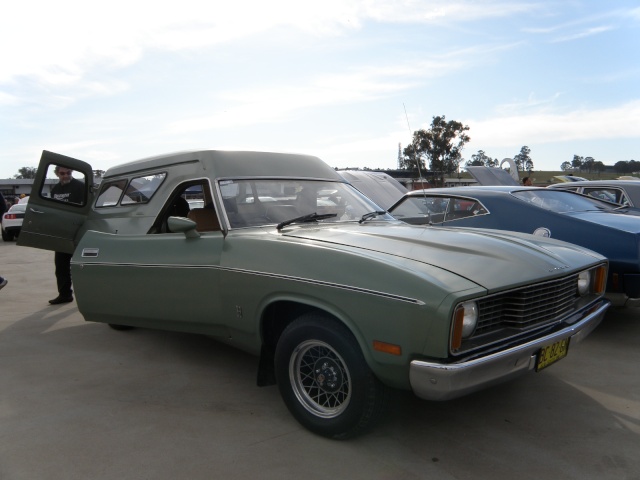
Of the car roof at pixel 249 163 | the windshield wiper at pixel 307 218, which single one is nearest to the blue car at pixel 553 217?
the car roof at pixel 249 163

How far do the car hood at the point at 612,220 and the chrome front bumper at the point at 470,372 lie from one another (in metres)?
2.80

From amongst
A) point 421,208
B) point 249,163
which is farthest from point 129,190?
point 421,208

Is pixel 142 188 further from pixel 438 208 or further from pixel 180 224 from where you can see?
pixel 438 208

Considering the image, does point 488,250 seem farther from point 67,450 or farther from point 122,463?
point 67,450

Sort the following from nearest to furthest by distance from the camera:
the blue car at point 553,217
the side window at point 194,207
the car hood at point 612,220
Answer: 1. the side window at point 194,207
2. the blue car at point 553,217
3. the car hood at point 612,220

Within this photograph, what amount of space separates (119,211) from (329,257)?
112 inches

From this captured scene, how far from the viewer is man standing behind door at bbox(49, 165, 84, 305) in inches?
238

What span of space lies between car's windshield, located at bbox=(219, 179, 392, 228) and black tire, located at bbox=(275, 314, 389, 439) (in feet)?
3.37

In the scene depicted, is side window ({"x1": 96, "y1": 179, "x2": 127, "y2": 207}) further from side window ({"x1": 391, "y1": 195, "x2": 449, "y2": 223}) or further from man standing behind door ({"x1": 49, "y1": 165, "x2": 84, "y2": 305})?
side window ({"x1": 391, "y1": 195, "x2": 449, "y2": 223})

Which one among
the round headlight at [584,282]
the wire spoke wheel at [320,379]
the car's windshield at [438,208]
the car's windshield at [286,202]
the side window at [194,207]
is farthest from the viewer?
the car's windshield at [438,208]

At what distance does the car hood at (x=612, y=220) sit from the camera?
5.17 meters

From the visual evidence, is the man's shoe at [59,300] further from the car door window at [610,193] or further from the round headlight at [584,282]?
the car door window at [610,193]

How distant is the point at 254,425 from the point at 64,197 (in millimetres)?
4073

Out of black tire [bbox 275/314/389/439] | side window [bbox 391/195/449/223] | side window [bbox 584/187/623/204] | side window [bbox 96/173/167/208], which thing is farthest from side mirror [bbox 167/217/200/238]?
side window [bbox 584/187/623/204]
